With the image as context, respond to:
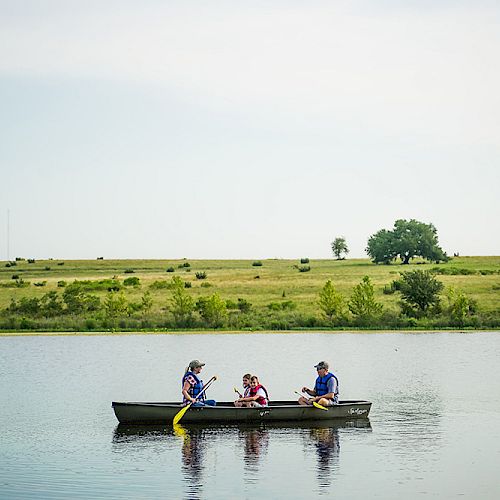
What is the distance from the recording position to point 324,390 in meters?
26.2

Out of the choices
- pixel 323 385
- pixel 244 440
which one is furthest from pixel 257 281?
pixel 244 440

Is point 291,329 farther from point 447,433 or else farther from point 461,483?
point 461,483

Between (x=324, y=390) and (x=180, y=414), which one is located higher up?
(x=324, y=390)

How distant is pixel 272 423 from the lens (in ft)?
84.1

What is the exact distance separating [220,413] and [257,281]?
7336 centimetres

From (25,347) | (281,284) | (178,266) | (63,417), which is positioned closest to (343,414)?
(63,417)

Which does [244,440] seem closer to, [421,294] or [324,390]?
[324,390]

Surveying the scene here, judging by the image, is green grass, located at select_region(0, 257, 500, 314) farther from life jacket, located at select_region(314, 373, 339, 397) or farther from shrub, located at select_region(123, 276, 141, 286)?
life jacket, located at select_region(314, 373, 339, 397)

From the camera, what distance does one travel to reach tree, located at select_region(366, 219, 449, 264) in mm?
131250

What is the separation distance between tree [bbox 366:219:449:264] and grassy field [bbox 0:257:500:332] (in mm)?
2567

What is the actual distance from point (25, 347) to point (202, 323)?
14275 millimetres

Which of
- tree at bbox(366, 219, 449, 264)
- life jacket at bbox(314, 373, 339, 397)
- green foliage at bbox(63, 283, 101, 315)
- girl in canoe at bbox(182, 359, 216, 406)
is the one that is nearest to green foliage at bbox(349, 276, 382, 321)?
green foliage at bbox(63, 283, 101, 315)

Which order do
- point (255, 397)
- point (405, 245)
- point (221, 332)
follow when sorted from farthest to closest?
point (405, 245)
point (221, 332)
point (255, 397)

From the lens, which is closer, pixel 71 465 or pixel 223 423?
pixel 71 465
